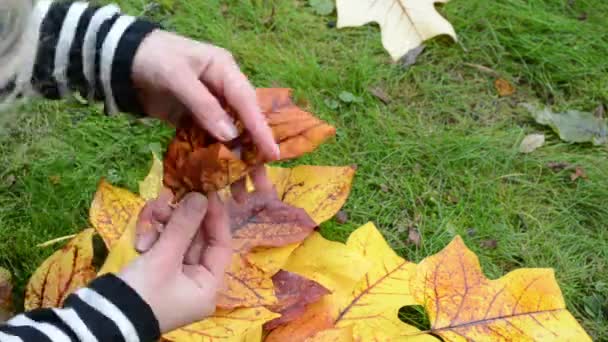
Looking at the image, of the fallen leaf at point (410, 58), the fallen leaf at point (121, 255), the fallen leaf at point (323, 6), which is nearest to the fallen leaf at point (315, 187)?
the fallen leaf at point (121, 255)

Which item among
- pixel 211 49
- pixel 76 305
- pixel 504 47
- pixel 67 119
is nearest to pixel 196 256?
pixel 76 305

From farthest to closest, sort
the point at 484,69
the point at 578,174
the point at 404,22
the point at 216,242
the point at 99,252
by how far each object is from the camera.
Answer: the point at 484,69, the point at 404,22, the point at 578,174, the point at 99,252, the point at 216,242

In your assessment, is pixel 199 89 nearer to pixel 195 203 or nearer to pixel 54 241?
pixel 195 203

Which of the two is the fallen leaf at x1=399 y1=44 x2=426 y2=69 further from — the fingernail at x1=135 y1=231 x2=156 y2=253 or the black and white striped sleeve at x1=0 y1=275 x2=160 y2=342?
the black and white striped sleeve at x1=0 y1=275 x2=160 y2=342

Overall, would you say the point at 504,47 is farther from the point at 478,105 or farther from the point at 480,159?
the point at 480,159

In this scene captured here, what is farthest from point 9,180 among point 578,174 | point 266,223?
point 578,174

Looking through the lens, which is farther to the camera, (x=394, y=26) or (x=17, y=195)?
(x=394, y=26)
